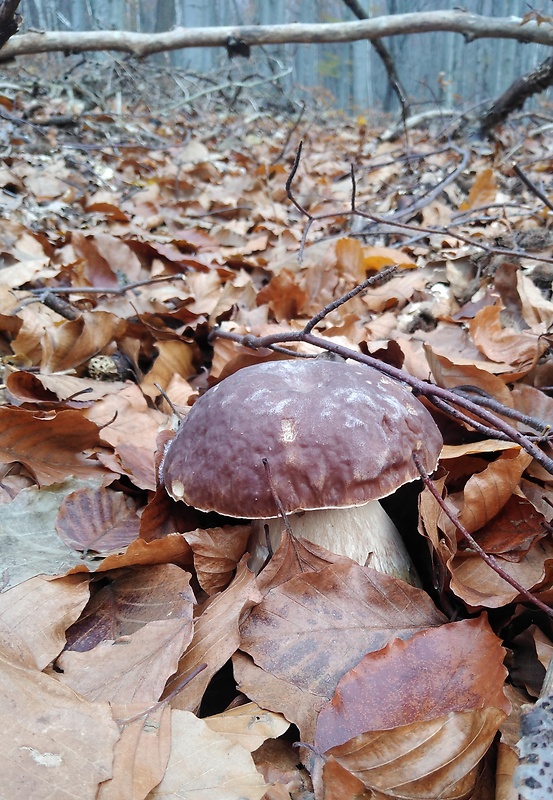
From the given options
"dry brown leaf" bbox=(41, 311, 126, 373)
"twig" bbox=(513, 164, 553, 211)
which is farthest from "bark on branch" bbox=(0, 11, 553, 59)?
"dry brown leaf" bbox=(41, 311, 126, 373)

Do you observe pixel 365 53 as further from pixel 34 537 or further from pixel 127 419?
pixel 34 537

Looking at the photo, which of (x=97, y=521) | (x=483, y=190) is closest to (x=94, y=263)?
(x=97, y=521)

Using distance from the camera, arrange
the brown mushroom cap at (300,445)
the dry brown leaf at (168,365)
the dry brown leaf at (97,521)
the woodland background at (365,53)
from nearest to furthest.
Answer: the brown mushroom cap at (300,445) → the dry brown leaf at (97,521) → the dry brown leaf at (168,365) → the woodland background at (365,53)

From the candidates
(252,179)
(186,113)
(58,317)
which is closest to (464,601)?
(58,317)

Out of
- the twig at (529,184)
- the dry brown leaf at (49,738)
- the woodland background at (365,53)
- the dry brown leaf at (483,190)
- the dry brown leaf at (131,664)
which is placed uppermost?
the woodland background at (365,53)

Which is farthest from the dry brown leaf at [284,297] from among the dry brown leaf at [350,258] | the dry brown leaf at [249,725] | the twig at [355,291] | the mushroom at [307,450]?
the dry brown leaf at [249,725]

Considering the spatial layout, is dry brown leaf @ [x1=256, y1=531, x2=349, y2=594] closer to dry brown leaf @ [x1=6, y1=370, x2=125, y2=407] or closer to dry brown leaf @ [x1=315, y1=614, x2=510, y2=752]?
dry brown leaf @ [x1=315, y1=614, x2=510, y2=752]

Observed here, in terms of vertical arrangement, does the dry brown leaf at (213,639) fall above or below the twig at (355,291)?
below

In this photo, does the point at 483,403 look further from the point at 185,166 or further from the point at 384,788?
the point at 185,166

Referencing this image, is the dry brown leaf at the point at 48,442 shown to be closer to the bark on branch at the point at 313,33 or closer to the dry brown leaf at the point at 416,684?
the dry brown leaf at the point at 416,684
